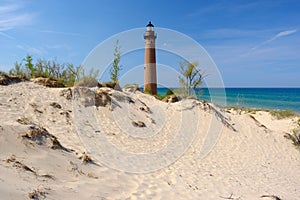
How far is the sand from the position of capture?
4.67 metres

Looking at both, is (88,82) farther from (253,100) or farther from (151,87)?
(253,100)

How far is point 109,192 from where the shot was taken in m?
4.66

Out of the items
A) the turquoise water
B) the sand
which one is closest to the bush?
the sand

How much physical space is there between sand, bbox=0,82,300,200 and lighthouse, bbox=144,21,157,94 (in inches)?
175

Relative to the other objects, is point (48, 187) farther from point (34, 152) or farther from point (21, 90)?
point (21, 90)

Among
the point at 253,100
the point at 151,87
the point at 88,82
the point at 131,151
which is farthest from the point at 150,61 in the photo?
the point at 253,100

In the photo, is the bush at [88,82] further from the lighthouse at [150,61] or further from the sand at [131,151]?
the lighthouse at [150,61]

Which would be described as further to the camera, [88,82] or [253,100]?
[253,100]

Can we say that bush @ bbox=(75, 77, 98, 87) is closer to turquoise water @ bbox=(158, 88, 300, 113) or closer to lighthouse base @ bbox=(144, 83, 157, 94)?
lighthouse base @ bbox=(144, 83, 157, 94)

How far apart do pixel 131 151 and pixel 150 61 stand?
37.7 feet

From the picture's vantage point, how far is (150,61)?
18.3 metres

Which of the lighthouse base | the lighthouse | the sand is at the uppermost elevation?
the lighthouse

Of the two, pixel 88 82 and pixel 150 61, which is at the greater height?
pixel 150 61

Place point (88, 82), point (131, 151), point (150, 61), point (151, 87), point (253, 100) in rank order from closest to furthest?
point (131, 151)
point (88, 82)
point (150, 61)
point (151, 87)
point (253, 100)
